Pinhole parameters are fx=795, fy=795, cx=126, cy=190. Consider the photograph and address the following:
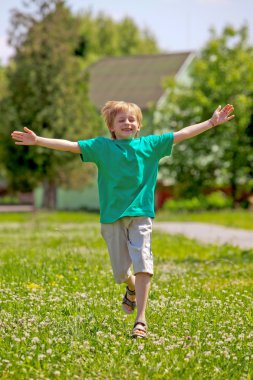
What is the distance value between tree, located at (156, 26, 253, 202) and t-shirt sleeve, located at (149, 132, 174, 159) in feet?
95.2

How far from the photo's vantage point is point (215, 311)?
6.84m

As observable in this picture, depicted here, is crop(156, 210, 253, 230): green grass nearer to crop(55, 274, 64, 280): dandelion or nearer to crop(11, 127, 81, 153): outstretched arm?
crop(55, 274, 64, 280): dandelion

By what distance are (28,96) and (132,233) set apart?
29.7 meters

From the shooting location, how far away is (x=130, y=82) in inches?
1820

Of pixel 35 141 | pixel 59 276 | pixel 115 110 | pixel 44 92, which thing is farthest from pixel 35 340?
pixel 44 92

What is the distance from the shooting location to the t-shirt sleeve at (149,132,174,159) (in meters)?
6.59

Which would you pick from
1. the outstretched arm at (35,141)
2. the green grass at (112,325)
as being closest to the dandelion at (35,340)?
the green grass at (112,325)

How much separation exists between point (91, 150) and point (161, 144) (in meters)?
0.59

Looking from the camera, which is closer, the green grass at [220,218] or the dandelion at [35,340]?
the dandelion at [35,340]

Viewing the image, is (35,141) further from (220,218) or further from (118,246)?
(220,218)

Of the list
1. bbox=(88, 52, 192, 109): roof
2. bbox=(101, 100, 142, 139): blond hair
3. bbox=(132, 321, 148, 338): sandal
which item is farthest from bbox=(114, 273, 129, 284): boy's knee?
bbox=(88, 52, 192, 109): roof

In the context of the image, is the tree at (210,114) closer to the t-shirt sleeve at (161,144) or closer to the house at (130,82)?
the house at (130,82)

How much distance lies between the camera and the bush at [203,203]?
121 ft

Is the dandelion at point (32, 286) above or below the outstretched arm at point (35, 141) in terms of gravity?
below
